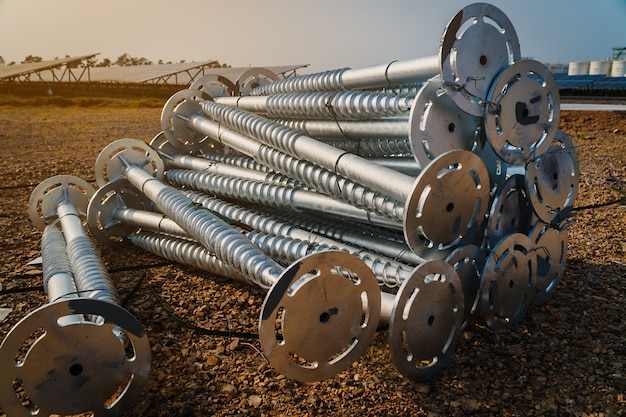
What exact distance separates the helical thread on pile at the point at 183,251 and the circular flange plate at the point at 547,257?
2.55 metres

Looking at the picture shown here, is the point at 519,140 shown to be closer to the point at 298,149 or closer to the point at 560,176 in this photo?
the point at 560,176

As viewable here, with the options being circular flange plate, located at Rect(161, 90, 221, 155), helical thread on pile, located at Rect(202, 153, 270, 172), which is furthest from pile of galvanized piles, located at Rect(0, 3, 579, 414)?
circular flange plate, located at Rect(161, 90, 221, 155)

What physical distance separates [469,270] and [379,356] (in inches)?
36.7

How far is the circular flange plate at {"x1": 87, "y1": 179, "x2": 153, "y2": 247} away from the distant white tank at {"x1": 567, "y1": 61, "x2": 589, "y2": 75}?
55797 mm

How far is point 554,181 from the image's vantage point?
405 cm

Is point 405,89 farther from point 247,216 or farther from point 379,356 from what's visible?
point 379,356

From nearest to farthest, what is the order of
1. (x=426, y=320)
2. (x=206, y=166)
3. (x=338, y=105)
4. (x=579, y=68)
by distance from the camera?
(x=426, y=320)
(x=338, y=105)
(x=206, y=166)
(x=579, y=68)

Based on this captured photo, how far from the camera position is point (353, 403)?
10.4ft

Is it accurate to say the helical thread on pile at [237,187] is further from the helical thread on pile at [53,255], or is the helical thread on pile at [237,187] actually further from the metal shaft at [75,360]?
the metal shaft at [75,360]

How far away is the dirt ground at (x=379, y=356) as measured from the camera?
10.4ft

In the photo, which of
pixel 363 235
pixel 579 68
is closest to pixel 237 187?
pixel 363 235

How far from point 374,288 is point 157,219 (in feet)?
10.7

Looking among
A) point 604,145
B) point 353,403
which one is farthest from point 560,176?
point 604,145

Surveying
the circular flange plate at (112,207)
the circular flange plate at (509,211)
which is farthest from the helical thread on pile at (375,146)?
the circular flange plate at (112,207)
